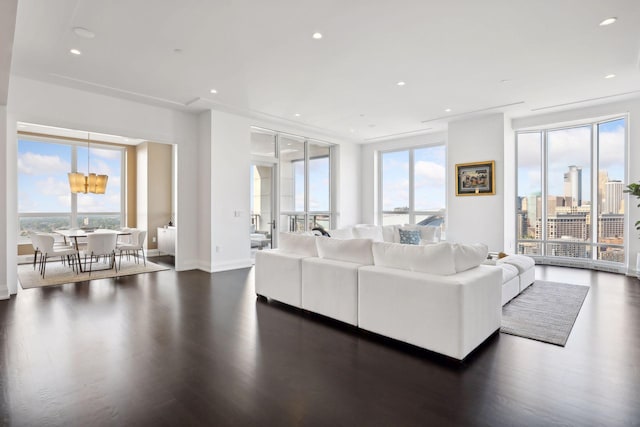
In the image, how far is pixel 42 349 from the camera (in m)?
2.83

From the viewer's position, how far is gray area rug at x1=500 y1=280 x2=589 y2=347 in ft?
10.5

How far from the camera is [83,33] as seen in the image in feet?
11.4

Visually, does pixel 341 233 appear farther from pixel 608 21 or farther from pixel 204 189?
pixel 608 21

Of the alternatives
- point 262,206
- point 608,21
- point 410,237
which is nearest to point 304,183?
point 262,206

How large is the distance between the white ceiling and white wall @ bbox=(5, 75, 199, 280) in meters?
0.29

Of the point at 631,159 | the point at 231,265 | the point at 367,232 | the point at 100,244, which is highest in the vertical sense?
the point at 631,159

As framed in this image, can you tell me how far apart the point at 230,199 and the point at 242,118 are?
5.42ft

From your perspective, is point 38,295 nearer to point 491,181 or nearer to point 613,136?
point 491,181

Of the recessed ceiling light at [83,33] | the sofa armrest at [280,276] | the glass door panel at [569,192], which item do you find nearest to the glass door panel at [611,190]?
the glass door panel at [569,192]

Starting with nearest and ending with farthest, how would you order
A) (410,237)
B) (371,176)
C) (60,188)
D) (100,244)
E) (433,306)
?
(433,306)
(100,244)
(410,237)
(60,188)
(371,176)

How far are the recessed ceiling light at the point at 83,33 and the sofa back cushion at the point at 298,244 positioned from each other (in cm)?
302

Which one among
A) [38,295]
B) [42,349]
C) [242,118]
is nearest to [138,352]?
[42,349]

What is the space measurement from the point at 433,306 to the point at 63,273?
6.51m

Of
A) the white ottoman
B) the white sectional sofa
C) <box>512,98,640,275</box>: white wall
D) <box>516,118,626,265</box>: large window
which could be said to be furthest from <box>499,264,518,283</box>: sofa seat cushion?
<box>516,118,626,265</box>: large window
